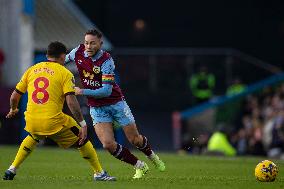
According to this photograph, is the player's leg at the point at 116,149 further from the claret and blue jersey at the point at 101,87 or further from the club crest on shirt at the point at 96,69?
the club crest on shirt at the point at 96,69

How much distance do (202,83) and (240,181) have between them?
16095 millimetres

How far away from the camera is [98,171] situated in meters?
13.8

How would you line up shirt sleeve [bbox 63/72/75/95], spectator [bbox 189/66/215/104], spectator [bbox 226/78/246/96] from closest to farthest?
1. shirt sleeve [bbox 63/72/75/95]
2. spectator [bbox 226/78/246/96]
3. spectator [bbox 189/66/215/104]

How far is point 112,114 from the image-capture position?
14602 mm

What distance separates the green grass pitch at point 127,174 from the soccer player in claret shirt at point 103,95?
0.47m

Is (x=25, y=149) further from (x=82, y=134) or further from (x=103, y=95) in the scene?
(x=103, y=95)

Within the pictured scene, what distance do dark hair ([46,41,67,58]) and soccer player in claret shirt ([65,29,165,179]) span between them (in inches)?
26.5

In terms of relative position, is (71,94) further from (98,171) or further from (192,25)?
(192,25)

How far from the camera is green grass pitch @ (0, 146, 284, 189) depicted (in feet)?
43.0

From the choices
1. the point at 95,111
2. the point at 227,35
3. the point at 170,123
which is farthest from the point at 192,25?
the point at 95,111

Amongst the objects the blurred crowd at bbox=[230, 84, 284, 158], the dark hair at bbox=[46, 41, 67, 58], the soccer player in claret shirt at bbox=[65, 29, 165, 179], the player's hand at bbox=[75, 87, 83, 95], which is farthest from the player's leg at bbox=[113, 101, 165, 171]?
the blurred crowd at bbox=[230, 84, 284, 158]

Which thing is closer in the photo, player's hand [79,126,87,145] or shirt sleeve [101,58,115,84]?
player's hand [79,126,87,145]

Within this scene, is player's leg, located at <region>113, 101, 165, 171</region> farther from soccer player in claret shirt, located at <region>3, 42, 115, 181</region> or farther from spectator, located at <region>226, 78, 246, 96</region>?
spectator, located at <region>226, 78, 246, 96</region>

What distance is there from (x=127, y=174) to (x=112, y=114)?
1.59 meters
